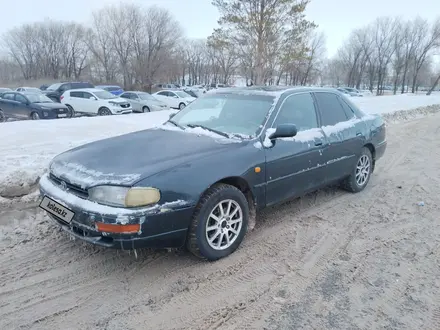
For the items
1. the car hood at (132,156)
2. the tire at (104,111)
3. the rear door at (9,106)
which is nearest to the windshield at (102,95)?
the tire at (104,111)

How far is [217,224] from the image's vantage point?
3045mm

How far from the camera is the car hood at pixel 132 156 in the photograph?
273 centimetres

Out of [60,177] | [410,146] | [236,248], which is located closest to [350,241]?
[236,248]

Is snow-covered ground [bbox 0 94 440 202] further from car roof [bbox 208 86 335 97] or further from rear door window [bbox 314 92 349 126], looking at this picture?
rear door window [bbox 314 92 349 126]

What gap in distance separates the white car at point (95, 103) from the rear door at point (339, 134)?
13849mm

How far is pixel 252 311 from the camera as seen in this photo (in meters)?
2.46

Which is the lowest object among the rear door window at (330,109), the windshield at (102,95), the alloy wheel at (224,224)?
the alloy wheel at (224,224)

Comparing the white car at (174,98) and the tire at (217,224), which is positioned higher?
the white car at (174,98)

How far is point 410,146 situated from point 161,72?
149ft

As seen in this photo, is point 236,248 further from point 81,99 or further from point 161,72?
point 161,72

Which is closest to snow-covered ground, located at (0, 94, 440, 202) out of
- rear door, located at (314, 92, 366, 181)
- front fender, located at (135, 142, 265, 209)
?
front fender, located at (135, 142, 265, 209)

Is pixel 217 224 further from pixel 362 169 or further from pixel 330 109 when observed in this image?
pixel 362 169

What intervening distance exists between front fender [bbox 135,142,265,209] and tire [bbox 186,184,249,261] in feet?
0.38

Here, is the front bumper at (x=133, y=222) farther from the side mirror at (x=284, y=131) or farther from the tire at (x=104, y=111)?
the tire at (x=104, y=111)
